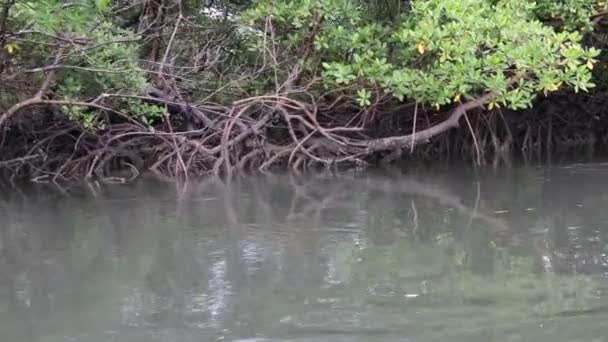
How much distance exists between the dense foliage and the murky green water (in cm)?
111

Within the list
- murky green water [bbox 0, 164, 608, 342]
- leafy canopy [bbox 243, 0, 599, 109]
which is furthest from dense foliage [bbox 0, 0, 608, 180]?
murky green water [bbox 0, 164, 608, 342]

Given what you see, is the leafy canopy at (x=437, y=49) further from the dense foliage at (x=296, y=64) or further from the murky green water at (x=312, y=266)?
the murky green water at (x=312, y=266)

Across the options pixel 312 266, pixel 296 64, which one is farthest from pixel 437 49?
pixel 312 266

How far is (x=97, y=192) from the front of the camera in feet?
25.7

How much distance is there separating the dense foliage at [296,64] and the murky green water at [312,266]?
1.11 m

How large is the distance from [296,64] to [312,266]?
15.6ft

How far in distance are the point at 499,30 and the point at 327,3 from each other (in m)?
1.68

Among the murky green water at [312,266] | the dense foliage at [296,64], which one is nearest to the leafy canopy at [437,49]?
the dense foliage at [296,64]

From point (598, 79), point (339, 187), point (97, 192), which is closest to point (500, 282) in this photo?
point (339, 187)

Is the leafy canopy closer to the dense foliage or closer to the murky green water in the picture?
the dense foliage

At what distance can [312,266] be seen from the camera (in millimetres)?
4516

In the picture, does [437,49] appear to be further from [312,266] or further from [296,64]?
[312,266]

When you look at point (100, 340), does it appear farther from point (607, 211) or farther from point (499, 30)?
point (499, 30)

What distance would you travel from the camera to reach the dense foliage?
24.6 feet
